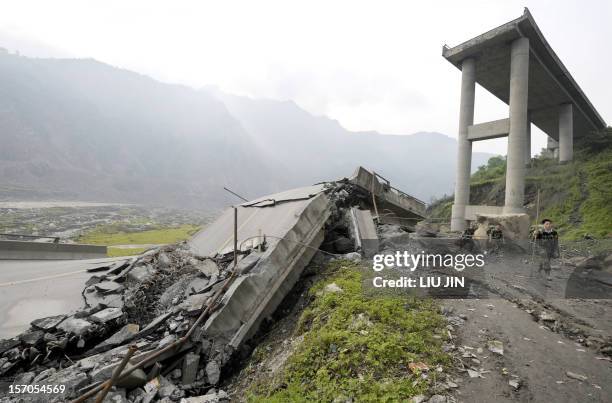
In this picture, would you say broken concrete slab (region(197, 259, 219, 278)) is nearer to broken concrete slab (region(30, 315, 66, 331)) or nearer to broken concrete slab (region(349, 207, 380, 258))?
broken concrete slab (region(30, 315, 66, 331))

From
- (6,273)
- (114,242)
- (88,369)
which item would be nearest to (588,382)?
(88,369)

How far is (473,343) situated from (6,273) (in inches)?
418

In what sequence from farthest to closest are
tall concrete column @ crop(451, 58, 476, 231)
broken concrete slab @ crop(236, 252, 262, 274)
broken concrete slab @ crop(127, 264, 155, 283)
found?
1. tall concrete column @ crop(451, 58, 476, 231)
2. broken concrete slab @ crop(127, 264, 155, 283)
3. broken concrete slab @ crop(236, 252, 262, 274)

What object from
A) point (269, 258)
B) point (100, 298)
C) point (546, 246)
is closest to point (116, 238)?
point (100, 298)

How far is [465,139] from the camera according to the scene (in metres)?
19.5

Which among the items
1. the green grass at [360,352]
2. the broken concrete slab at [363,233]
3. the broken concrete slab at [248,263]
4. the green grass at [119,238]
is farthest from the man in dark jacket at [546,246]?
the green grass at [119,238]

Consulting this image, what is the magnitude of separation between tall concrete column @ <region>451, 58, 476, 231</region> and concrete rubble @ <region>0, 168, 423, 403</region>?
48.8ft

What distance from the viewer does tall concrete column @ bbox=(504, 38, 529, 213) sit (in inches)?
661

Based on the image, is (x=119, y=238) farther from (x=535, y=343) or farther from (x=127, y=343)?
(x=535, y=343)

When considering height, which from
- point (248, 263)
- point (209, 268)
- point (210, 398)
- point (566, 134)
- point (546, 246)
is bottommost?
point (210, 398)

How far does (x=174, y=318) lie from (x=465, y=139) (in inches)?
793

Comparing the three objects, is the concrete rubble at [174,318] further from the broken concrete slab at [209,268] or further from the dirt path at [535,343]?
the dirt path at [535,343]

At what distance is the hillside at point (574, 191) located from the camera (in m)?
16.0

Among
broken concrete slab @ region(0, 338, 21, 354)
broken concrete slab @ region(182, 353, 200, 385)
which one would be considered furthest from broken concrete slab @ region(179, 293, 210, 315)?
broken concrete slab @ region(0, 338, 21, 354)
